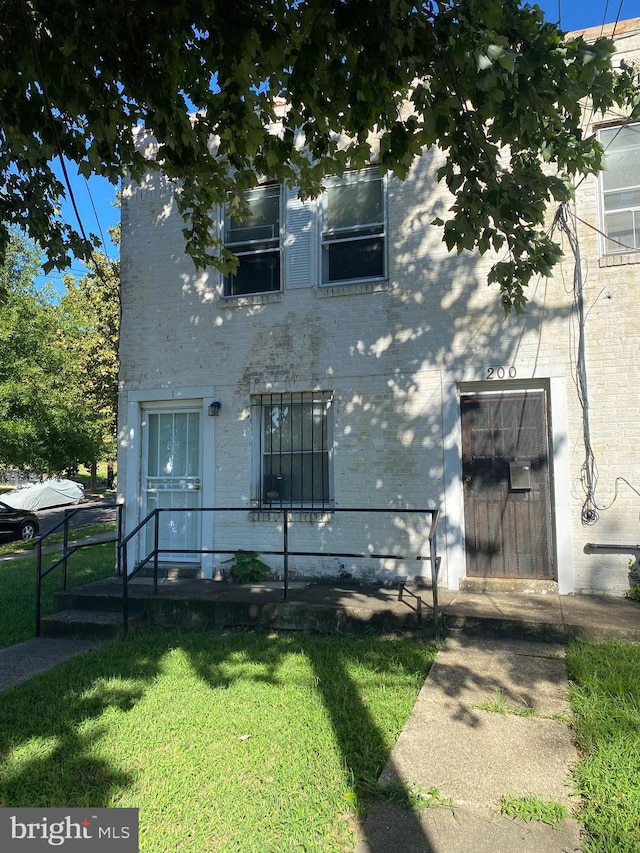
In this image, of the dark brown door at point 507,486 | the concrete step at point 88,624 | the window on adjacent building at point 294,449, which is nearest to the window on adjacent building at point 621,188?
the dark brown door at point 507,486

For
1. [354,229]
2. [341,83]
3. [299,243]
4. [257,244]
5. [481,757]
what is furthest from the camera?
[257,244]

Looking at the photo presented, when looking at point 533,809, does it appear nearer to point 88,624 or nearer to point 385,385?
point 88,624

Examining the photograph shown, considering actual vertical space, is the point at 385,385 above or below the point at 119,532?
above

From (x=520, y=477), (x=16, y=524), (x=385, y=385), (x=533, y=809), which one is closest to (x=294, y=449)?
(x=385, y=385)

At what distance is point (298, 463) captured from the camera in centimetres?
765

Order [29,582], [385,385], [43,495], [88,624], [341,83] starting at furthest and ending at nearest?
[43,495], [29,582], [385,385], [88,624], [341,83]

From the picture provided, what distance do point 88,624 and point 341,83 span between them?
5429mm

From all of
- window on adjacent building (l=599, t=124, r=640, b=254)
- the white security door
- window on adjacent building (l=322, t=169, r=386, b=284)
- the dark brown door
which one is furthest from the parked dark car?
window on adjacent building (l=599, t=124, r=640, b=254)

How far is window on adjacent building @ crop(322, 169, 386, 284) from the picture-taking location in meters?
7.55

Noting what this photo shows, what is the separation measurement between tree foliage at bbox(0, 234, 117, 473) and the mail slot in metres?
11.2

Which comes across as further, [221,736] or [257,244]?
[257,244]

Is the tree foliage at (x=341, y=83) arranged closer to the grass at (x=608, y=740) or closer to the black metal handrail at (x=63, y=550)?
the grass at (x=608, y=740)

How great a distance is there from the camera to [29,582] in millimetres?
9664

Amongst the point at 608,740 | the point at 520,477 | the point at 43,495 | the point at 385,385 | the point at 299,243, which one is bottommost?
Answer: the point at 608,740
